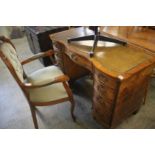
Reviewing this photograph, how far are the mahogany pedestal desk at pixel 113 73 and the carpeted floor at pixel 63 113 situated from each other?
0.23 metres

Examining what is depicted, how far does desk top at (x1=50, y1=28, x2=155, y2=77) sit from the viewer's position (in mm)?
1111

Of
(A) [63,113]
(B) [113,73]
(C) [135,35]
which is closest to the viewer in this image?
(B) [113,73]

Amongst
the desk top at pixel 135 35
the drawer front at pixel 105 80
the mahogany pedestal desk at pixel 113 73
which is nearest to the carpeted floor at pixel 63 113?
the mahogany pedestal desk at pixel 113 73

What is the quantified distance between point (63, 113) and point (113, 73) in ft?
3.11

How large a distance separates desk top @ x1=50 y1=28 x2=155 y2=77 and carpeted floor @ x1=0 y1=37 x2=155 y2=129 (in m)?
0.76

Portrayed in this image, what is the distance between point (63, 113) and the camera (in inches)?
71.1

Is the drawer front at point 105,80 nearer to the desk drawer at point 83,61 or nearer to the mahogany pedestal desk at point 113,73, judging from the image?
the mahogany pedestal desk at point 113,73

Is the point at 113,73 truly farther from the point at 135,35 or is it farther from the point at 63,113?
the point at 63,113

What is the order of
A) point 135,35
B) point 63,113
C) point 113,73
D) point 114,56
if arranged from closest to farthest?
point 113,73, point 114,56, point 135,35, point 63,113

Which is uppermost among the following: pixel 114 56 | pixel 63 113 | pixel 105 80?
pixel 114 56

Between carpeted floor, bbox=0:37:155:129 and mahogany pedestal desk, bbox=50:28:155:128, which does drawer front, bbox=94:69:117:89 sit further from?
carpeted floor, bbox=0:37:155:129

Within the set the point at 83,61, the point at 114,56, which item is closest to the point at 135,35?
the point at 114,56
